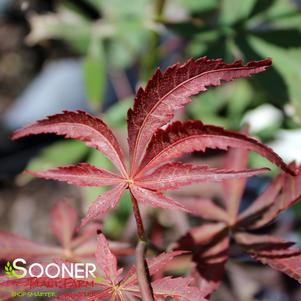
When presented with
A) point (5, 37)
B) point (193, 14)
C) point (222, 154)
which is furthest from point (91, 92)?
point (5, 37)

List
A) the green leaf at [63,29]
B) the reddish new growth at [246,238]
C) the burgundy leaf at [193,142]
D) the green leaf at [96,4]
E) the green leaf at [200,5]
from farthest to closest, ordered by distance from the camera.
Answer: the green leaf at [96,4]
the green leaf at [63,29]
the green leaf at [200,5]
the reddish new growth at [246,238]
the burgundy leaf at [193,142]

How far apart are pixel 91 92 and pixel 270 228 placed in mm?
577

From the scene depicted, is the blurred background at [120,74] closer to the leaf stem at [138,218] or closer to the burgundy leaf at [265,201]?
the burgundy leaf at [265,201]

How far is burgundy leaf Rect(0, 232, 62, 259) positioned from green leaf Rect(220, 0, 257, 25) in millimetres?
525

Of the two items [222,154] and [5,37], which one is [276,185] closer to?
[222,154]

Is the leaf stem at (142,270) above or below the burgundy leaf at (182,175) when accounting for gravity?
below

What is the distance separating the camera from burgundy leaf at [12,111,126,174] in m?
0.54

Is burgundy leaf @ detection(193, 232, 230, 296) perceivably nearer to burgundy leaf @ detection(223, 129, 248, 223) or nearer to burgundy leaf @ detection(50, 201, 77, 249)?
burgundy leaf @ detection(223, 129, 248, 223)

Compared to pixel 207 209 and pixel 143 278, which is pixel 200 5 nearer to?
pixel 207 209

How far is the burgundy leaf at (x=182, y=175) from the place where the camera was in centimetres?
48

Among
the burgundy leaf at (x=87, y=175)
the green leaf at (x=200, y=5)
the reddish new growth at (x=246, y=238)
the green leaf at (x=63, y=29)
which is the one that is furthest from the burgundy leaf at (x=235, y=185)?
the green leaf at (x=63, y=29)

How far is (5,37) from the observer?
1.81 m

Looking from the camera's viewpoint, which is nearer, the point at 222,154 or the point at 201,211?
the point at 201,211

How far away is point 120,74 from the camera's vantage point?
1.54m
